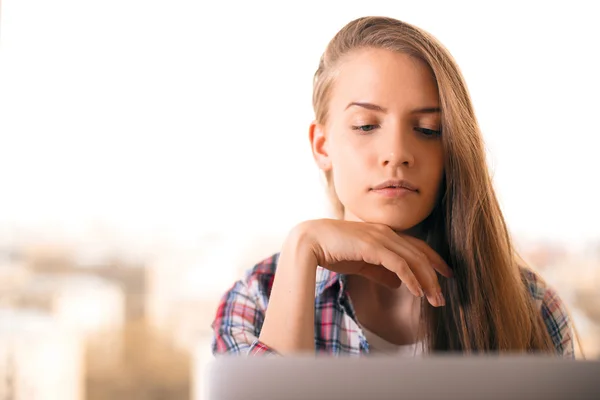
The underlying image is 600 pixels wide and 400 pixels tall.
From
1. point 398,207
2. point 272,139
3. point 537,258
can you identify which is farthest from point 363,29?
point 537,258

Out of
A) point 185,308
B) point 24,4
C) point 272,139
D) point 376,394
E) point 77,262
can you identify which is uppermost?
point 24,4

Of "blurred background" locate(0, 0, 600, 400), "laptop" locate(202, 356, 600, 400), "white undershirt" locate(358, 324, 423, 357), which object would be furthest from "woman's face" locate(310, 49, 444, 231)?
"blurred background" locate(0, 0, 600, 400)

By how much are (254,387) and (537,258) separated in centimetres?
261

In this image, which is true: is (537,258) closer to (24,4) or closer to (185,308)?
Result: (185,308)

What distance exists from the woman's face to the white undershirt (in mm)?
243

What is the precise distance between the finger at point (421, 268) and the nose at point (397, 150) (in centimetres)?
14

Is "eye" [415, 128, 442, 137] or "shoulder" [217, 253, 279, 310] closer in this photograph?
"eye" [415, 128, 442, 137]

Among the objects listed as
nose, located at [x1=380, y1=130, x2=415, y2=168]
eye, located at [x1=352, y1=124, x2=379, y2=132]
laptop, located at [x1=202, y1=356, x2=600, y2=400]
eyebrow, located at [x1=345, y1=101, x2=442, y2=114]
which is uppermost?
eyebrow, located at [x1=345, y1=101, x2=442, y2=114]

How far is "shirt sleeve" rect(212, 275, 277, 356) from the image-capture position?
1381mm

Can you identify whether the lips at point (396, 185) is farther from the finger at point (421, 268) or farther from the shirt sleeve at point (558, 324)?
the shirt sleeve at point (558, 324)

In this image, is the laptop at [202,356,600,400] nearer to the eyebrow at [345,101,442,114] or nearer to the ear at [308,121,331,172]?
the eyebrow at [345,101,442,114]

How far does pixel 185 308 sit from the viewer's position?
2.92 m

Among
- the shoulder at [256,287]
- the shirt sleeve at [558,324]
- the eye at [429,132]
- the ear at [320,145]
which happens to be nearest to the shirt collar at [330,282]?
the shoulder at [256,287]

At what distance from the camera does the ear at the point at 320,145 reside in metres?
1.49
